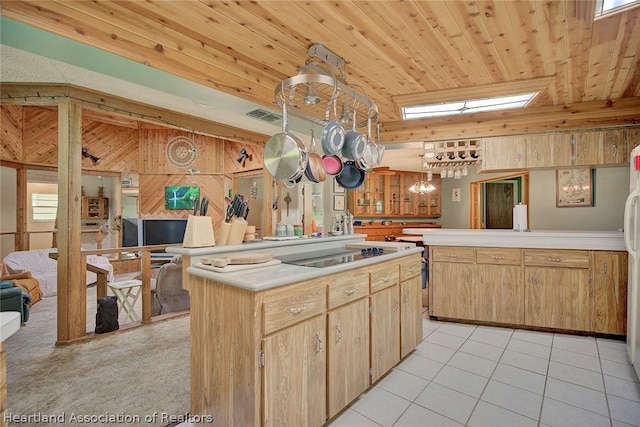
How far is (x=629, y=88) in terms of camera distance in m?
3.04

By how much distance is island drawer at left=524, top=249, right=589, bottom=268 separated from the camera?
3170 mm

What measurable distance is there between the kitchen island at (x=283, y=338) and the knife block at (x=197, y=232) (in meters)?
0.07

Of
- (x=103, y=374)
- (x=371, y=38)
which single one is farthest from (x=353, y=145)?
(x=103, y=374)

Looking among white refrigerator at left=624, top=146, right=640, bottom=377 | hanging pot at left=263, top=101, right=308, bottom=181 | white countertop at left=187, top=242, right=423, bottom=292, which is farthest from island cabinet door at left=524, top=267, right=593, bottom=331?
hanging pot at left=263, top=101, right=308, bottom=181

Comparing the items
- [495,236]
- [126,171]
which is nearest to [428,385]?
[495,236]

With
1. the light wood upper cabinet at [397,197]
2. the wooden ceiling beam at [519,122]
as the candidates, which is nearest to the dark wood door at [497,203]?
the light wood upper cabinet at [397,197]

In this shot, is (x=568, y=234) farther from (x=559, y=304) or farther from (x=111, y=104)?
(x=111, y=104)

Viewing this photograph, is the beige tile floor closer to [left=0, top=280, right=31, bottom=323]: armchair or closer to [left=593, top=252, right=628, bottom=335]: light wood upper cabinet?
[left=593, top=252, right=628, bottom=335]: light wood upper cabinet

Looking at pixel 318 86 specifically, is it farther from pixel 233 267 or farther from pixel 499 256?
Answer: pixel 499 256

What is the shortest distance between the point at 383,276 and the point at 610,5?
7.28 ft

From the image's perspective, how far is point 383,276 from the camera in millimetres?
2285

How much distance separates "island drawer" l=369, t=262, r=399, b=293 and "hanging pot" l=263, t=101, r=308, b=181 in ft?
2.97

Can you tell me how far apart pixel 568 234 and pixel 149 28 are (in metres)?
4.29

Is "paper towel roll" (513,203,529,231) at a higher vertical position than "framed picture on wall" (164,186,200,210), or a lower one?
lower
